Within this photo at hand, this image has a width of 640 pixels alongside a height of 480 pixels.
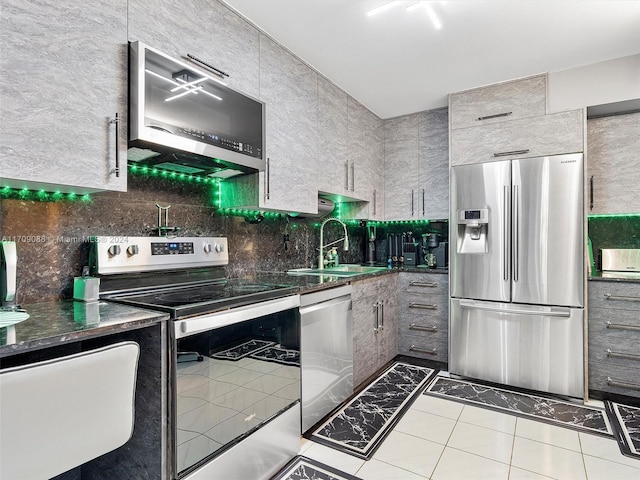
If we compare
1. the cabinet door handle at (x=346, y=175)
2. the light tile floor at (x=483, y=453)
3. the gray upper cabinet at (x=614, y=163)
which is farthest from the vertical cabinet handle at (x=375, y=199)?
the light tile floor at (x=483, y=453)

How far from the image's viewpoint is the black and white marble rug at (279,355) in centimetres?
170

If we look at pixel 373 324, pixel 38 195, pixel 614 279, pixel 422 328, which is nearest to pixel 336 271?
pixel 373 324

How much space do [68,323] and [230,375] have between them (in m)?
0.65

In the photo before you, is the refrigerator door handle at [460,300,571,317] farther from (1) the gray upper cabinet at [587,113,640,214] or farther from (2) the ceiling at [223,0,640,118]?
(2) the ceiling at [223,0,640,118]

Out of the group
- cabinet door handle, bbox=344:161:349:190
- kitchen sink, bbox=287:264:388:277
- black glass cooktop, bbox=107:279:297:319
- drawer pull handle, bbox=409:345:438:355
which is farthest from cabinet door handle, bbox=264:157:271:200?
drawer pull handle, bbox=409:345:438:355

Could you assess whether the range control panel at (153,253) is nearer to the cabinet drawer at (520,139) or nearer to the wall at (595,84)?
the cabinet drawer at (520,139)

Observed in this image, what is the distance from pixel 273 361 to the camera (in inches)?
Answer: 69.3

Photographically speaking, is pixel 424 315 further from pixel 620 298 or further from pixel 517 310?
pixel 620 298

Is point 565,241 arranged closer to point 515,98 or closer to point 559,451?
point 515,98

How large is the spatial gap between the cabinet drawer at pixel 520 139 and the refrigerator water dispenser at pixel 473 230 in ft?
1.48

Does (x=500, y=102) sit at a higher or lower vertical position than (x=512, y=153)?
higher

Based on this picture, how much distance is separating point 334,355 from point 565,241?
1852mm

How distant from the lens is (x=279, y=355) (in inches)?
71.0

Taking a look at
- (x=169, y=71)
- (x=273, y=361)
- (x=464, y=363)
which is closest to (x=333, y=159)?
(x=169, y=71)
